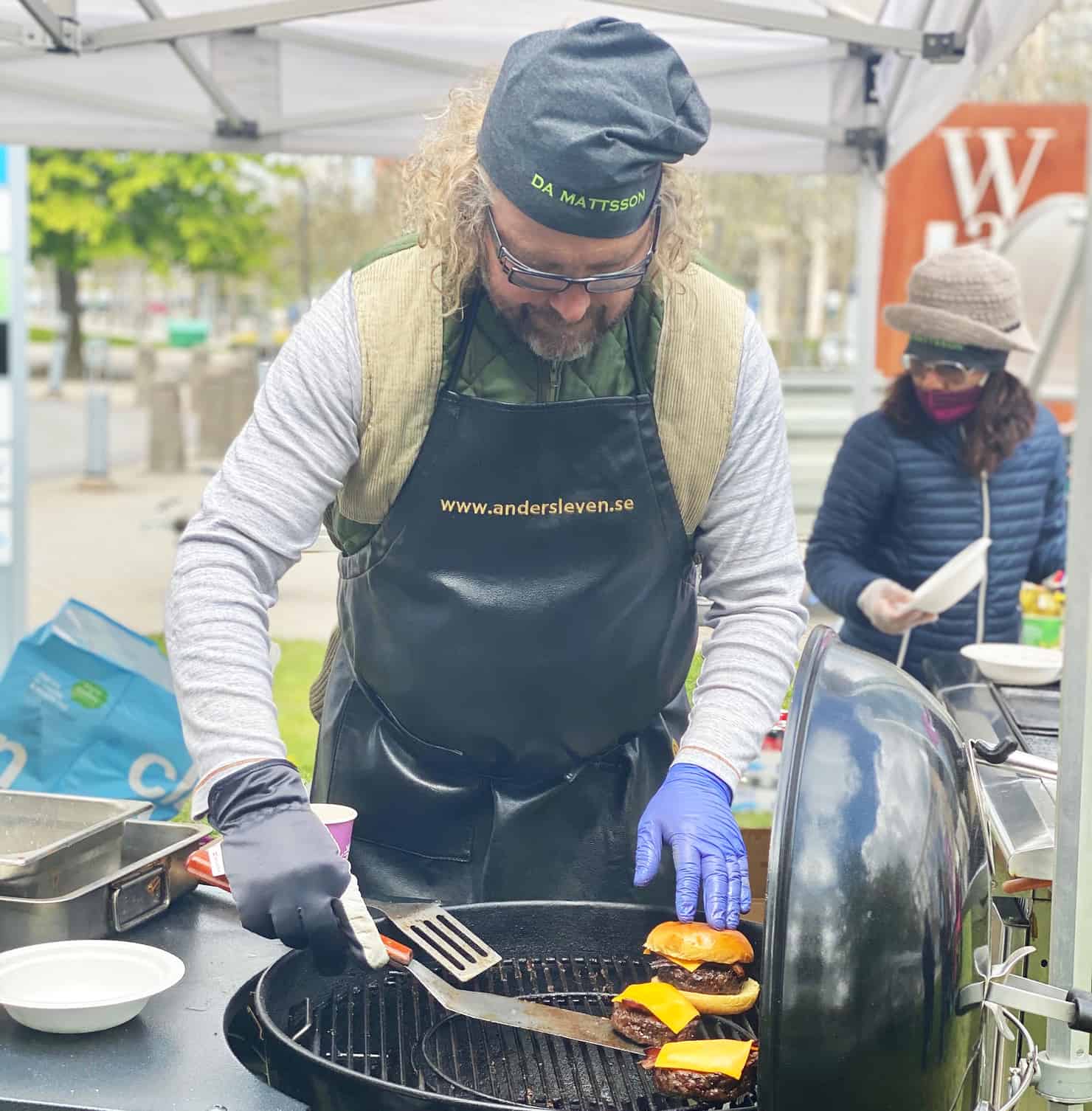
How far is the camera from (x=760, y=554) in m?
1.97

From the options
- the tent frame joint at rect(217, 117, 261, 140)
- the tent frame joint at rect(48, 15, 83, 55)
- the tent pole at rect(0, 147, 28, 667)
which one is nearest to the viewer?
the tent frame joint at rect(48, 15, 83, 55)

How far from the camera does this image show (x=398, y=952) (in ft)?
5.00

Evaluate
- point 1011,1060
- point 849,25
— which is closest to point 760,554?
point 1011,1060

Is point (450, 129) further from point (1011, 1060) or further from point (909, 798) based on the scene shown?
point (1011, 1060)

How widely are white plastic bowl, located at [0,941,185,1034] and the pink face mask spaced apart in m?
2.42

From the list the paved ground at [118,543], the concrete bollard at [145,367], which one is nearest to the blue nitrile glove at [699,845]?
the paved ground at [118,543]

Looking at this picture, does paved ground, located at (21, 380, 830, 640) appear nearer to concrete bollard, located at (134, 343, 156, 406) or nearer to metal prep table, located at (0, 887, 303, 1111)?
metal prep table, located at (0, 887, 303, 1111)

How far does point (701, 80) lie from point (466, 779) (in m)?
2.78

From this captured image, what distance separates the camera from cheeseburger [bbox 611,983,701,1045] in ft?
4.94

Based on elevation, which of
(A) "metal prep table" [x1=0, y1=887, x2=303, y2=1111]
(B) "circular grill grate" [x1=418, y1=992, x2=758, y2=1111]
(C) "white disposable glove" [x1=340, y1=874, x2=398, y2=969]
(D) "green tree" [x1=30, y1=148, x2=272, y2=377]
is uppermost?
(D) "green tree" [x1=30, y1=148, x2=272, y2=377]

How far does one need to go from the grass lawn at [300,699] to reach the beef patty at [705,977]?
2.35 ft

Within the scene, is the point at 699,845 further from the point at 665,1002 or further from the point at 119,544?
the point at 119,544

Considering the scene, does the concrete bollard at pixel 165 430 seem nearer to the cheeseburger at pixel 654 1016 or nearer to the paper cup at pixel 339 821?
the paper cup at pixel 339 821

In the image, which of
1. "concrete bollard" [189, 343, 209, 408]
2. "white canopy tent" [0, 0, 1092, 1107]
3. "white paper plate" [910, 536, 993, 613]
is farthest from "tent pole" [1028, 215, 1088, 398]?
"concrete bollard" [189, 343, 209, 408]
